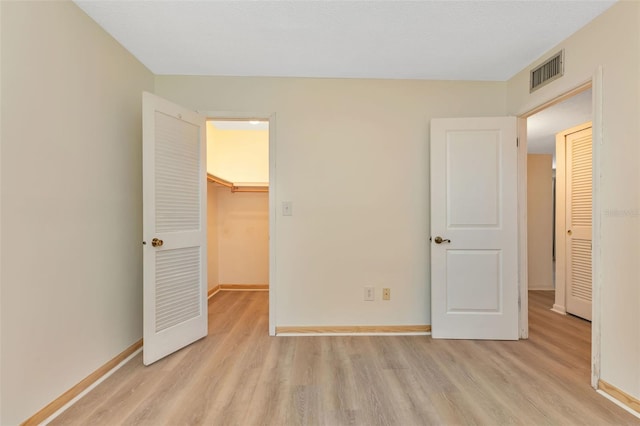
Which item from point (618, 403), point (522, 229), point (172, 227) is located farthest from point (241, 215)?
point (618, 403)

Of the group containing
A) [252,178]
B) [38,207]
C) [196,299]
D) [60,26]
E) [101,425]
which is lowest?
[101,425]

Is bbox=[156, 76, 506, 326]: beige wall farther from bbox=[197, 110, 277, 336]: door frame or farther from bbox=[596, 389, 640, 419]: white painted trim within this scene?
bbox=[596, 389, 640, 419]: white painted trim

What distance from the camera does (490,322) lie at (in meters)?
2.57

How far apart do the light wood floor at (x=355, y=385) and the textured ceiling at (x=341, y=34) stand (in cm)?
238

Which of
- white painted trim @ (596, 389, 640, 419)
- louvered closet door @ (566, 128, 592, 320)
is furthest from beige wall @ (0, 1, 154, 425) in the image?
louvered closet door @ (566, 128, 592, 320)

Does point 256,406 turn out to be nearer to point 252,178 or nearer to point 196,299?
point 196,299

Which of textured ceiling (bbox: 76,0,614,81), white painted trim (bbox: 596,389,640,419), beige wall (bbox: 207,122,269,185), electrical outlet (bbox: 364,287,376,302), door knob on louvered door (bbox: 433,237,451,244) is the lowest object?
white painted trim (bbox: 596,389,640,419)

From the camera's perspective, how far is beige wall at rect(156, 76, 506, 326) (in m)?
2.68

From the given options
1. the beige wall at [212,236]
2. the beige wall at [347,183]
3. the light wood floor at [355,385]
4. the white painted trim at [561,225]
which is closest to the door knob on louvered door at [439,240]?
the beige wall at [347,183]

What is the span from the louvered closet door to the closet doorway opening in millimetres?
3770

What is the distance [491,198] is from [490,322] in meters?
1.10

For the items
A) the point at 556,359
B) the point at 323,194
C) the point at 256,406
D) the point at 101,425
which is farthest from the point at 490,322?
the point at 101,425

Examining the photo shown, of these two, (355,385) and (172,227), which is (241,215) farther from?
(355,385)

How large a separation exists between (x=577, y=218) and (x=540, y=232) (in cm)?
136
